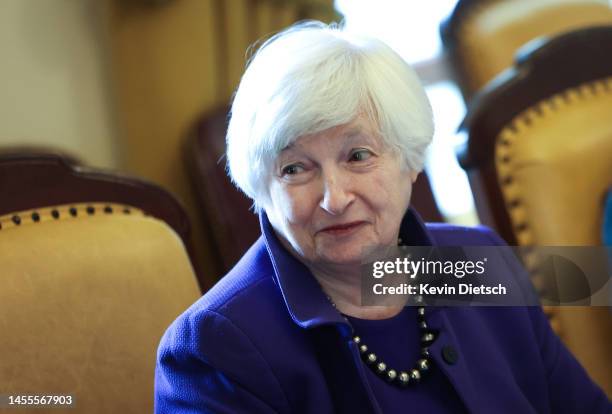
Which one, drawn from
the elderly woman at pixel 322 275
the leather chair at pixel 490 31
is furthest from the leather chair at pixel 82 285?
the leather chair at pixel 490 31

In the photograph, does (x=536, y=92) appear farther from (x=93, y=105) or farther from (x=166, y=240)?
(x=93, y=105)

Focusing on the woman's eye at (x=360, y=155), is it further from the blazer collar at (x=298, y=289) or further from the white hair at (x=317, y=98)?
the blazer collar at (x=298, y=289)

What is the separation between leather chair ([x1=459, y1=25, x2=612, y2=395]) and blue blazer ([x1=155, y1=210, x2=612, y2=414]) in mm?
296

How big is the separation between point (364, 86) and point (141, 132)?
3.93 ft

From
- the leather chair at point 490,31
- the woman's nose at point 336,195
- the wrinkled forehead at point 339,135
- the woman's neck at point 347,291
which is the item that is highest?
the leather chair at point 490,31

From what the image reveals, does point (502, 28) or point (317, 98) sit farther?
point (502, 28)

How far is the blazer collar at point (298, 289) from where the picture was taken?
1.15 meters

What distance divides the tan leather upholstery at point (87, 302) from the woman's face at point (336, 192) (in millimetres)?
272

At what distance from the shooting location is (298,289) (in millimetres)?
1185

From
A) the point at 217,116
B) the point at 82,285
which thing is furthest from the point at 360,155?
the point at 217,116

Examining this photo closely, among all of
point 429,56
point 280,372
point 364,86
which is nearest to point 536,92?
point 364,86

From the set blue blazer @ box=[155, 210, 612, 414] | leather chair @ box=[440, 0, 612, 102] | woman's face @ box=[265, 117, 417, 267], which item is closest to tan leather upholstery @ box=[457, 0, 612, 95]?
leather chair @ box=[440, 0, 612, 102]

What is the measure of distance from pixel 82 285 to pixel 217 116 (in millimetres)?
967

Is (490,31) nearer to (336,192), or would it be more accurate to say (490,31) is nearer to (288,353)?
(336,192)
